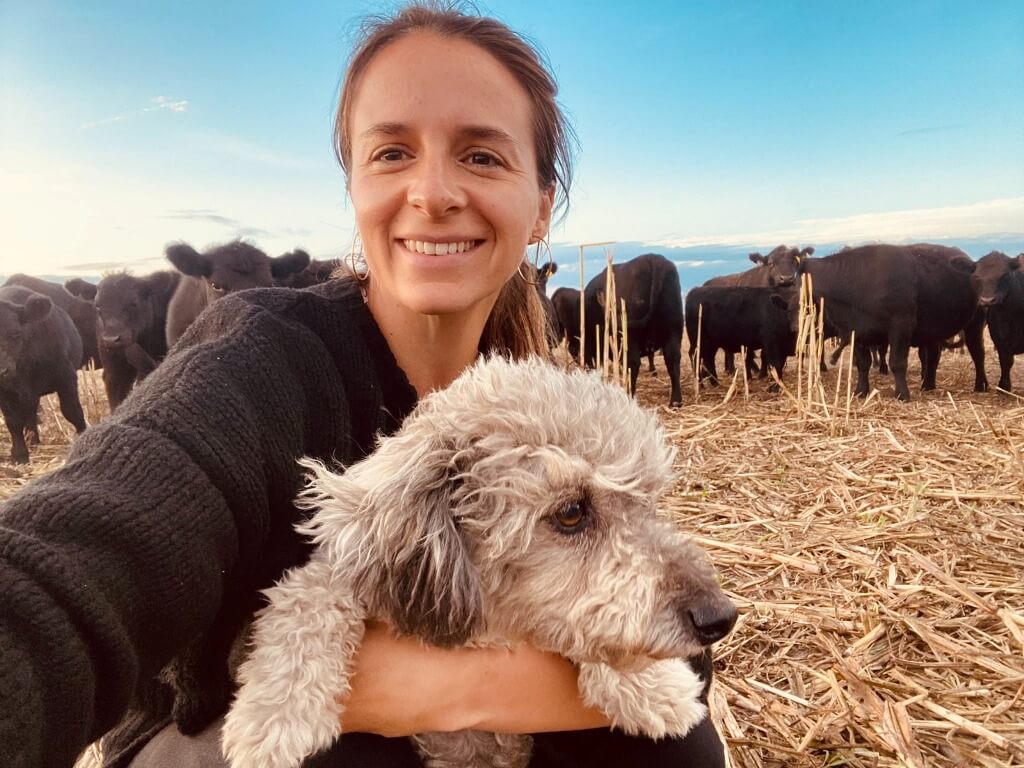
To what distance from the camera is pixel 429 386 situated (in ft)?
8.07

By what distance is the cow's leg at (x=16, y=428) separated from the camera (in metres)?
8.42

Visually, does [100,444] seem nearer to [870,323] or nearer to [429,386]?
[429,386]

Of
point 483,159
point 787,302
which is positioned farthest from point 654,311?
point 483,159

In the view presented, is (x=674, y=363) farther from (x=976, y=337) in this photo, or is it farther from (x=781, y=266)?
(x=976, y=337)

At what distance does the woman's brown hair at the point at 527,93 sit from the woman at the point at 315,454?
0.01 metres

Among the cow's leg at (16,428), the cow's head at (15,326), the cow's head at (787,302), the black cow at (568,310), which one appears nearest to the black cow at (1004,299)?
the cow's head at (787,302)

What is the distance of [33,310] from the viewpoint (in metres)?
8.92

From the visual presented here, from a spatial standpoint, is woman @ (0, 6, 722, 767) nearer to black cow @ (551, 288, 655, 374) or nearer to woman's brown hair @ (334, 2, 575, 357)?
woman's brown hair @ (334, 2, 575, 357)

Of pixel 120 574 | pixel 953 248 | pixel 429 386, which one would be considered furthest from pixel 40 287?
pixel 953 248

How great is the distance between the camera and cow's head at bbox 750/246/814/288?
14.2 m

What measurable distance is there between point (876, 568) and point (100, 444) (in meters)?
3.85

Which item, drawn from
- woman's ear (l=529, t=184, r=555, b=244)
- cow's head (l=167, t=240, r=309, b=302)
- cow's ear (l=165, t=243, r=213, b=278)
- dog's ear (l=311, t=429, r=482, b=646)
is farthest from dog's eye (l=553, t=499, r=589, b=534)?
cow's ear (l=165, t=243, r=213, b=278)

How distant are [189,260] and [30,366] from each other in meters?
2.71

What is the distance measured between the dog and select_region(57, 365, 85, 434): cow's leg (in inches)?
365
